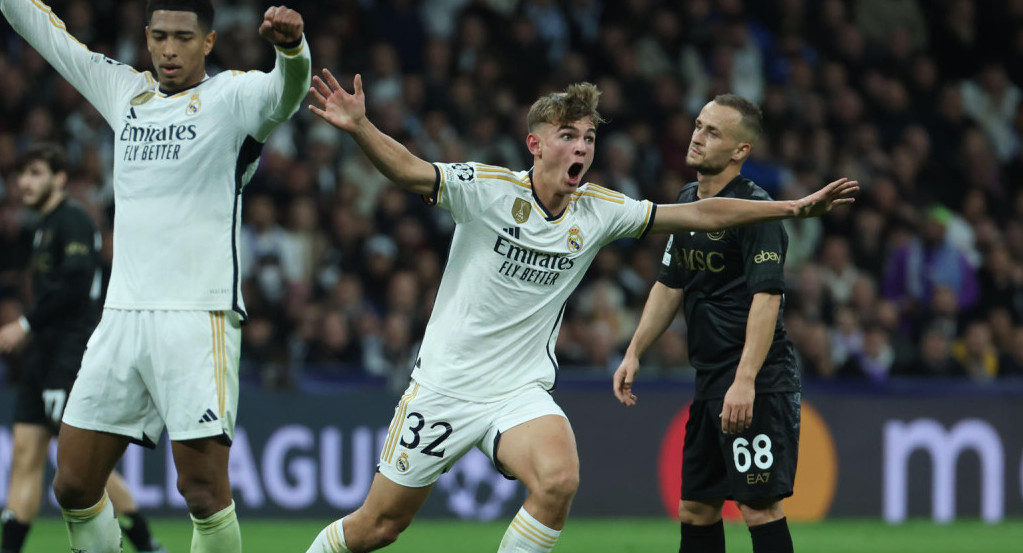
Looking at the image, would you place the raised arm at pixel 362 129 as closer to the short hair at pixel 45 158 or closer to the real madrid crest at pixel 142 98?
the real madrid crest at pixel 142 98

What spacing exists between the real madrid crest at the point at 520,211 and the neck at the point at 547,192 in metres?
0.10

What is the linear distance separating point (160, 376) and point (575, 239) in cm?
191

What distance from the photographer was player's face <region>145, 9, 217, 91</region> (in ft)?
18.4

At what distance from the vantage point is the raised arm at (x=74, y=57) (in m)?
5.82

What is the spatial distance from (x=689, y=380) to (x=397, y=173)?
6.88 metres

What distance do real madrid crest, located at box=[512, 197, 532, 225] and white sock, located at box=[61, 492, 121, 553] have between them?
7.16ft

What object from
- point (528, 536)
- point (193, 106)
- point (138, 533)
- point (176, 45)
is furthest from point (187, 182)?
point (138, 533)

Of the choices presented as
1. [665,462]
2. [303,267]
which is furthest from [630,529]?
[303,267]

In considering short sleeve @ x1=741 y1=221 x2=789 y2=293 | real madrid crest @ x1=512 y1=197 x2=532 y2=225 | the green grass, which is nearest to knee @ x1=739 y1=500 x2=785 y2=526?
short sleeve @ x1=741 y1=221 x2=789 y2=293

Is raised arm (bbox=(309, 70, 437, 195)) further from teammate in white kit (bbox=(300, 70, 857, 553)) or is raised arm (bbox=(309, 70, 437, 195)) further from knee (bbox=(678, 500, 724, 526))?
knee (bbox=(678, 500, 724, 526))

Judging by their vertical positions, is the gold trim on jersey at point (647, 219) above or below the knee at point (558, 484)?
above

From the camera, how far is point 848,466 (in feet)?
38.3

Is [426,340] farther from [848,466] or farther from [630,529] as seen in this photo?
[848,466]

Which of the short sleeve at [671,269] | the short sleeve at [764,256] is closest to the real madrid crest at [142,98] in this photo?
the short sleeve at [671,269]
